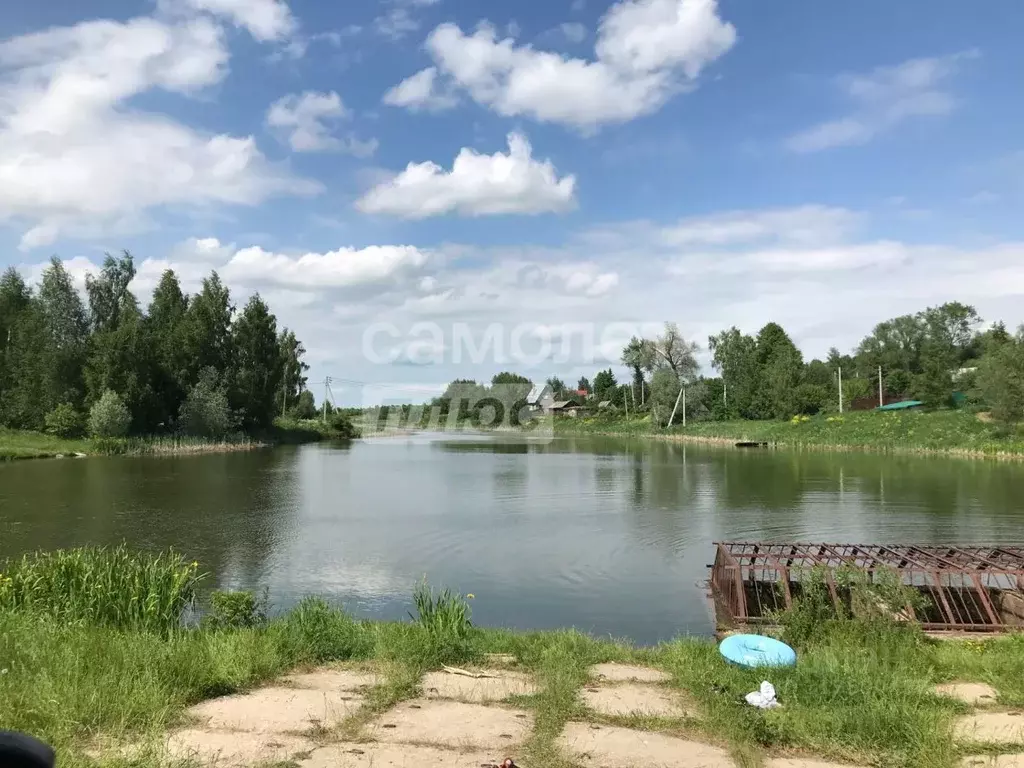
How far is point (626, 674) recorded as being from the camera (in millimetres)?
7371

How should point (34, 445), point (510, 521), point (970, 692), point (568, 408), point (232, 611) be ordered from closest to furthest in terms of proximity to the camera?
point (970, 692)
point (232, 611)
point (510, 521)
point (34, 445)
point (568, 408)

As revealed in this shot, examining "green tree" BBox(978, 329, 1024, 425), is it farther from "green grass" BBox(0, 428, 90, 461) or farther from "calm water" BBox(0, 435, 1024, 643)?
"green grass" BBox(0, 428, 90, 461)

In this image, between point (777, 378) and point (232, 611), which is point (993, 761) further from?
point (777, 378)

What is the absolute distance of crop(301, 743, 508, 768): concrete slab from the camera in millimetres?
4871

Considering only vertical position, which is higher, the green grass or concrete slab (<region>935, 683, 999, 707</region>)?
the green grass

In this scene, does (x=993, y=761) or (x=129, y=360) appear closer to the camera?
(x=993, y=761)

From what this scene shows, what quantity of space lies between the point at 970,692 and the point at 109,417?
53.2 m

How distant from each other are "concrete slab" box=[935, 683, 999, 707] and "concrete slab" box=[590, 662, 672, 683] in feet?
8.28

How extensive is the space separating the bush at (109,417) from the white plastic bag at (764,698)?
171 feet

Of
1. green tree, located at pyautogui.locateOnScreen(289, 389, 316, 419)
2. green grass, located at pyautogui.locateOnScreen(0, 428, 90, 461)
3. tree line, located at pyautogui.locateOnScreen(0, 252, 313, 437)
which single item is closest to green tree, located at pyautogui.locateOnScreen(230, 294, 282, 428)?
tree line, located at pyautogui.locateOnScreen(0, 252, 313, 437)

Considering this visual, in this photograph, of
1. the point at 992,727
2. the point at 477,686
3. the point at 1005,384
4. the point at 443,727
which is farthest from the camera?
the point at 1005,384

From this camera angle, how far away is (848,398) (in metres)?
72.1

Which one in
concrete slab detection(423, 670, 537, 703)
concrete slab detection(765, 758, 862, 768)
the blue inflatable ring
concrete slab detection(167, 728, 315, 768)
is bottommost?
the blue inflatable ring

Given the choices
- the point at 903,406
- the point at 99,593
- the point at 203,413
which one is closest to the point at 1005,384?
the point at 903,406
